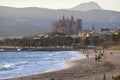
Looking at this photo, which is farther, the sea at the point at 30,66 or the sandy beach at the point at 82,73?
the sea at the point at 30,66

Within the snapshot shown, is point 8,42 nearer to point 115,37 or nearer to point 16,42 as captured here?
point 16,42

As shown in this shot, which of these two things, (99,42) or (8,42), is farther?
(8,42)

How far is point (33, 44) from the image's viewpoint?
177000 millimetres

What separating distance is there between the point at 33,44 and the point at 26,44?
4364mm

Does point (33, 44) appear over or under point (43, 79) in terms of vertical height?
under

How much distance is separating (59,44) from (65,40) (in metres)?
4.03

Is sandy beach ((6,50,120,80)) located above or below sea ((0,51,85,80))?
above

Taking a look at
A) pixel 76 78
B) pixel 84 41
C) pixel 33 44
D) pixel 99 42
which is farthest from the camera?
pixel 33 44

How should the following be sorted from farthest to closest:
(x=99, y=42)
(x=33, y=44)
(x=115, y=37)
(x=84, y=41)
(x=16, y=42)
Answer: (x=16, y=42)
(x=33, y=44)
(x=84, y=41)
(x=99, y=42)
(x=115, y=37)

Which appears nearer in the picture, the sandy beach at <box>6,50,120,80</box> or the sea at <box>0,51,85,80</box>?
the sandy beach at <box>6,50,120,80</box>

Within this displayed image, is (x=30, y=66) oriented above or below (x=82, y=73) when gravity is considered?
below

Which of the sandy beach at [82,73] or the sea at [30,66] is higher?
the sandy beach at [82,73]

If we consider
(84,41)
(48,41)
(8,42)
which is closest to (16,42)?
(8,42)

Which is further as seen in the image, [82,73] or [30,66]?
[30,66]
